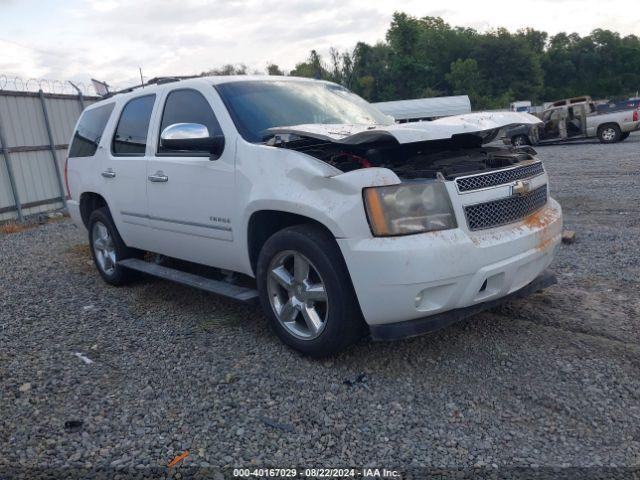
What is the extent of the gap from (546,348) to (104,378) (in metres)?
2.86

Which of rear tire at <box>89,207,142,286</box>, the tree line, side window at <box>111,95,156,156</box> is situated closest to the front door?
side window at <box>111,95,156,156</box>

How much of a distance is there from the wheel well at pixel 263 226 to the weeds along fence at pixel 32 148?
393 inches

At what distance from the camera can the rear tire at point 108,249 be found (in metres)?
5.77

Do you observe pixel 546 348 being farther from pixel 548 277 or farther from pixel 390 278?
pixel 390 278

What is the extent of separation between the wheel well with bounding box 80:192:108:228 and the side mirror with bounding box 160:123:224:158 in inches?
99.1

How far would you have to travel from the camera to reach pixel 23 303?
5750mm

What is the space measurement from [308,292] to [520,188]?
1.49 metres

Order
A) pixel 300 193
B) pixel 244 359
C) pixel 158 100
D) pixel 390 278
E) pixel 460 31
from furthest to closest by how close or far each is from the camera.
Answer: pixel 460 31, pixel 158 100, pixel 244 359, pixel 300 193, pixel 390 278

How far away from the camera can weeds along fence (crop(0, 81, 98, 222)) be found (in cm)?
1205

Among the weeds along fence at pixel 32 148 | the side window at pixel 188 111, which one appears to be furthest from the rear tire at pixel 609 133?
the side window at pixel 188 111

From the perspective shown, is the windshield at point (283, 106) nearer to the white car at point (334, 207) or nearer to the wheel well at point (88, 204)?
the white car at point (334, 207)

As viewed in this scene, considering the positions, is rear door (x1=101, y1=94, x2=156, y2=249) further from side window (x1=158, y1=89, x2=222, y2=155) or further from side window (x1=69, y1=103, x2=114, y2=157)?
side window (x1=69, y1=103, x2=114, y2=157)

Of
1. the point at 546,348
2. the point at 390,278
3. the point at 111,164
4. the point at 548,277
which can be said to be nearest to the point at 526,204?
the point at 548,277

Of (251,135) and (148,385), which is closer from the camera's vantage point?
(148,385)
